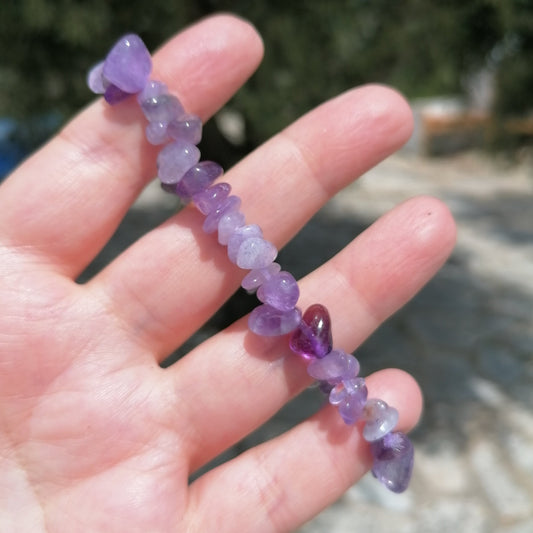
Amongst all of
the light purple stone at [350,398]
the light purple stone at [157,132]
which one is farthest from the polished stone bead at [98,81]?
the light purple stone at [350,398]

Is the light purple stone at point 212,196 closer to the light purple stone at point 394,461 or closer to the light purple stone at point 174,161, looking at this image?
the light purple stone at point 174,161

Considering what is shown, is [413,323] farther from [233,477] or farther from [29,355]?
[29,355]

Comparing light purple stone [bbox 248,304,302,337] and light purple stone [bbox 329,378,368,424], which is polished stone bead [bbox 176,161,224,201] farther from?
light purple stone [bbox 329,378,368,424]

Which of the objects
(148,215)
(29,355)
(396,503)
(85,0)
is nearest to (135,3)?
(85,0)

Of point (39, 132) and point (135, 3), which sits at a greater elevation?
point (135, 3)

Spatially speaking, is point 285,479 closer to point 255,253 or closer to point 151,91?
point 255,253

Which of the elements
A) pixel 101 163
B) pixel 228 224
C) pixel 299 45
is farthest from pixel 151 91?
pixel 299 45

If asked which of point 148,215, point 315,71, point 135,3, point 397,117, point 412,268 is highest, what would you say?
point 135,3
